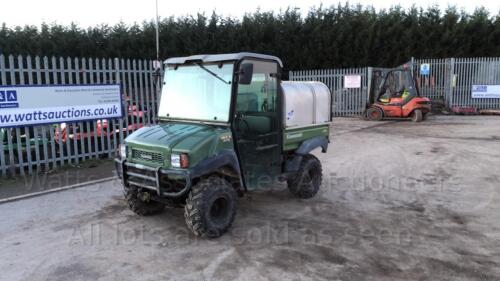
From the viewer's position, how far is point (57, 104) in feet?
27.8

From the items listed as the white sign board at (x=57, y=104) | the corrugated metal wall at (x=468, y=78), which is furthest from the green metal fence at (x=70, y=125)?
the corrugated metal wall at (x=468, y=78)

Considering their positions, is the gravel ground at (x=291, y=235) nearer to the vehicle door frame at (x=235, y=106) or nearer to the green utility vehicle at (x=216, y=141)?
the green utility vehicle at (x=216, y=141)

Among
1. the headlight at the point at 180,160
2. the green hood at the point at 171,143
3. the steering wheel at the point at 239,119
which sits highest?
the steering wheel at the point at 239,119

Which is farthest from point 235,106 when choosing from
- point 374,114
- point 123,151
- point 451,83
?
point 451,83

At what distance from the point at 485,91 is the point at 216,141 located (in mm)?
19736

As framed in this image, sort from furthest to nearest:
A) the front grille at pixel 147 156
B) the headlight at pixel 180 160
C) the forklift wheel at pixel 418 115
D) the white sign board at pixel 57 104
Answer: the forklift wheel at pixel 418 115 → the white sign board at pixel 57 104 → the front grille at pixel 147 156 → the headlight at pixel 180 160

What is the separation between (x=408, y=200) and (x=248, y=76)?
11.4 ft

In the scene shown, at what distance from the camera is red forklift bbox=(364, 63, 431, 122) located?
671 inches

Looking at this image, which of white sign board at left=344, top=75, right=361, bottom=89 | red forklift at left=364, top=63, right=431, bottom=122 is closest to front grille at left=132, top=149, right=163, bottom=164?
red forklift at left=364, top=63, right=431, bottom=122

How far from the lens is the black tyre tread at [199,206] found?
4723mm

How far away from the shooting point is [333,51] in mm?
26859

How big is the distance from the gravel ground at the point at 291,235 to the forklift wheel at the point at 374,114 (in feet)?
31.7

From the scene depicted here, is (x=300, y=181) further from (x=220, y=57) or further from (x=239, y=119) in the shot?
(x=220, y=57)

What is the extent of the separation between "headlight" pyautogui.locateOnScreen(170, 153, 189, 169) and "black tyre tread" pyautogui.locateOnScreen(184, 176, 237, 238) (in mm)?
311
